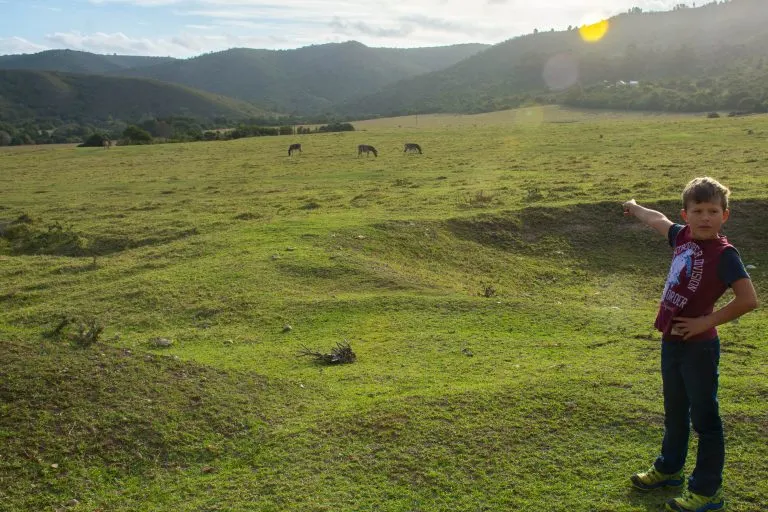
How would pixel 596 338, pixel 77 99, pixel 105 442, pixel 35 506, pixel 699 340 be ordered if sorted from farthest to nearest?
1. pixel 77 99
2. pixel 596 338
3. pixel 105 442
4. pixel 35 506
5. pixel 699 340

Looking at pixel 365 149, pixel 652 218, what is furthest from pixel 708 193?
pixel 365 149

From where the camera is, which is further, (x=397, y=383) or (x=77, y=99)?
(x=77, y=99)

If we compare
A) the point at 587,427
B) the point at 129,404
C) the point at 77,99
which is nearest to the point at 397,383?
the point at 587,427

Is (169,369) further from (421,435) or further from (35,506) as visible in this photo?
(421,435)

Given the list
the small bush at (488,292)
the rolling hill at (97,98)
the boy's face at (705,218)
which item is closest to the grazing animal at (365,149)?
the small bush at (488,292)

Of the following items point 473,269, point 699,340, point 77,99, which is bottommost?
point 473,269

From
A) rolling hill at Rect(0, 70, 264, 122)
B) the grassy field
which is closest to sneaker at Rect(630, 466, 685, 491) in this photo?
the grassy field

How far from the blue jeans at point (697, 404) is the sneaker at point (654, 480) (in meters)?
0.14

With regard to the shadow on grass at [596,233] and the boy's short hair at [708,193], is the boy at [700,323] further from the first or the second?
the shadow on grass at [596,233]

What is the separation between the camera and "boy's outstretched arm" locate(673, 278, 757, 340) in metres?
3.52

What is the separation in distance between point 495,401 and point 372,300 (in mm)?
4225

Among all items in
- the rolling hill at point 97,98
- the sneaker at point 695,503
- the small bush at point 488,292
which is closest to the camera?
the sneaker at point 695,503

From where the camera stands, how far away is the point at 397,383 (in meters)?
6.18

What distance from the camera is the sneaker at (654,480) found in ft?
13.4
